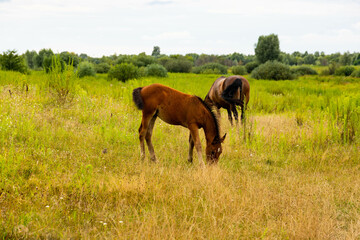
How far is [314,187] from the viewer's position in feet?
15.1

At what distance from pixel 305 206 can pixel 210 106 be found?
2.12 metres

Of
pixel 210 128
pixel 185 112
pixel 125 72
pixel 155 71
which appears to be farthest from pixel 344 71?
pixel 185 112

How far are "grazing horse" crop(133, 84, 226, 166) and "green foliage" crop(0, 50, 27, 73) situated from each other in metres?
17.7

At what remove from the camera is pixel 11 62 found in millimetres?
19484

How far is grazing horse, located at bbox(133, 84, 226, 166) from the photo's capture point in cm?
493

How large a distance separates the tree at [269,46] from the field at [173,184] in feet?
109

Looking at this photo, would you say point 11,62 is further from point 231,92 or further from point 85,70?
point 231,92

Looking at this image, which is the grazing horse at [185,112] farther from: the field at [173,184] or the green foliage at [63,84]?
the green foliage at [63,84]

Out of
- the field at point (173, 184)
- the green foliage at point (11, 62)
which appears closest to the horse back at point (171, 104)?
the field at point (173, 184)

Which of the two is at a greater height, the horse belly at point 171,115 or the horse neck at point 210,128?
the horse belly at point 171,115

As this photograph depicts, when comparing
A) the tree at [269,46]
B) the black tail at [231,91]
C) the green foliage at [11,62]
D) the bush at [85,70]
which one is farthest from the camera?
the tree at [269,46]

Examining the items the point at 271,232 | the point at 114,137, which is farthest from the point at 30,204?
the point at 114,137

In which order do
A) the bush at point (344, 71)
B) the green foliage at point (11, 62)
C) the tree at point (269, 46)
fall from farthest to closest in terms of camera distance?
1. the tree at point (269, 46)
2. the bush at point (344, 71)
3. the green foliage at point (11, 62)

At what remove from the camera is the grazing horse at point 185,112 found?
4.93 m
